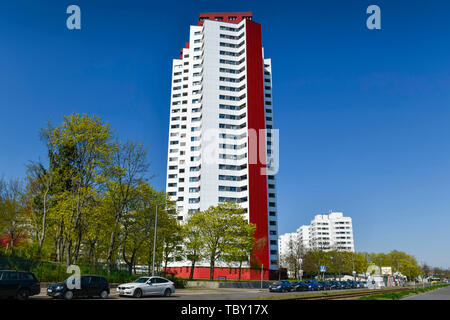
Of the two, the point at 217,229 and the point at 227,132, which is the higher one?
the point at 227,132

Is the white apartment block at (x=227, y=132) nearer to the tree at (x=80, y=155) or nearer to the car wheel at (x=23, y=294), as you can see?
the tree at (x=80, y=155)

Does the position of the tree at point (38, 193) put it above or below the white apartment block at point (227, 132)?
below

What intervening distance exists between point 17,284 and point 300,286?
1589 inches

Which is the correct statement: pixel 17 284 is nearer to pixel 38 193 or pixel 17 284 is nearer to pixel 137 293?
pixel 137 293

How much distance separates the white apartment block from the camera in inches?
3433

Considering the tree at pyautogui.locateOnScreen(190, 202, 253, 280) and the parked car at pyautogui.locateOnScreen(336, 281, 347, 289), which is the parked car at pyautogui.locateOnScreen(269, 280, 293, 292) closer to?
the tree at pyautogui.locateOnScreen(190, 202, 253, 280)

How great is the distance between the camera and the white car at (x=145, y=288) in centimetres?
2534

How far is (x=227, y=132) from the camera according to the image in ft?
307

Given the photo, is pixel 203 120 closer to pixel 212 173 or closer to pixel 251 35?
pixel 212 173

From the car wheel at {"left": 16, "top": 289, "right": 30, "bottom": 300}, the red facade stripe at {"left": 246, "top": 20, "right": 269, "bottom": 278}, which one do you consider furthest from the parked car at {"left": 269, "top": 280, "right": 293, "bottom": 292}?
the red facade stripe at {"left": 246, "top": 20, "right": 269, "bottom": 278}

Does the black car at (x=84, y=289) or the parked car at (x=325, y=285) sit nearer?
the black car at (x=84, y=289)

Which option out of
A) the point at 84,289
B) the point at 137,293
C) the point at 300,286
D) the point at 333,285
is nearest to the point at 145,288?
the point at 137,293

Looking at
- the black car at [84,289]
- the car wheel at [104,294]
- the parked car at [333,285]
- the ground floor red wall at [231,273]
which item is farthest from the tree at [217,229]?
the black car at [84,289]

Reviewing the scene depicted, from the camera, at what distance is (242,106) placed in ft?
314
